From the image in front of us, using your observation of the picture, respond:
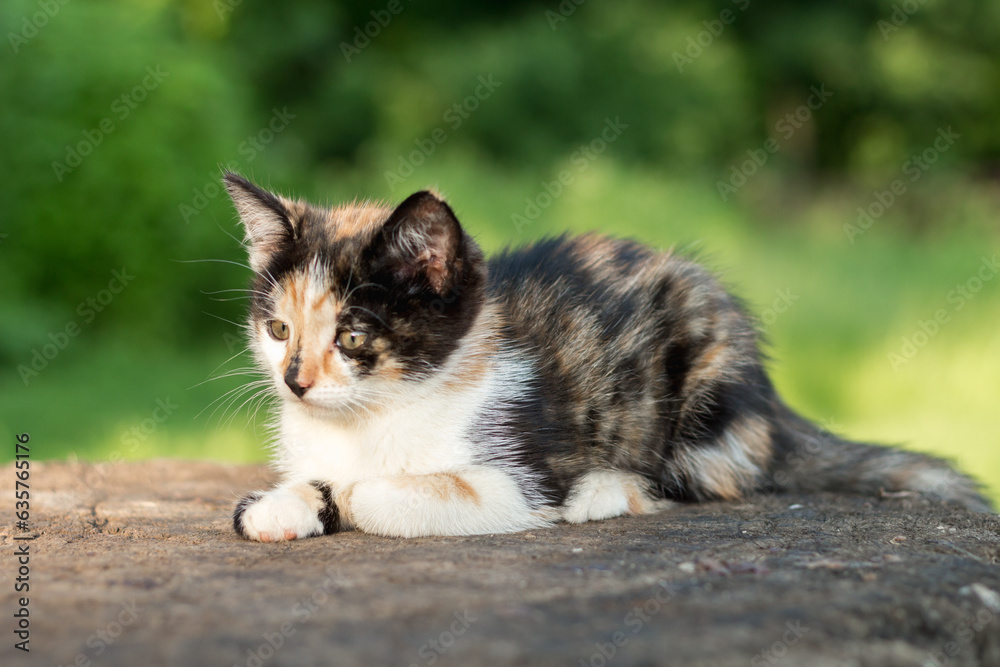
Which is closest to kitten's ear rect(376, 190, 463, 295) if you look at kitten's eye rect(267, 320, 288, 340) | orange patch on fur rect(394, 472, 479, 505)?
kitten's eye rect(267, 320, 288, 340)

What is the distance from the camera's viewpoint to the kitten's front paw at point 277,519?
8.32 ft

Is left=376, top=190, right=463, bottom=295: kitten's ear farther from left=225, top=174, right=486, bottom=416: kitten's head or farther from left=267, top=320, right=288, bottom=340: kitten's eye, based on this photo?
left=267, top=320, right=288, bottom=340: kitten's eye

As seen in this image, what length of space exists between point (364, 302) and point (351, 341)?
119mm

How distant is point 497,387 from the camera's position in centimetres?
294

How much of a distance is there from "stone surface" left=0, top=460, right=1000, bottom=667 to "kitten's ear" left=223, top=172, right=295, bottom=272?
2.93ft

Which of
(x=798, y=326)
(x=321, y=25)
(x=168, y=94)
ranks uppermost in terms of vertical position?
(x=321, y=25)

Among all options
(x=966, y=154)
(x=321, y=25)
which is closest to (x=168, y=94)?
(x=321, y=25)

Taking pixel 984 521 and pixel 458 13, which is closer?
pixel 984 521

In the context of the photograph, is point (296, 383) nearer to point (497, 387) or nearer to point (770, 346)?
point (497, 387)

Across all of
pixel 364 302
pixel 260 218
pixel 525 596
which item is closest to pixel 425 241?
pixel 364 302

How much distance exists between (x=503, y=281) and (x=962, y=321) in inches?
193

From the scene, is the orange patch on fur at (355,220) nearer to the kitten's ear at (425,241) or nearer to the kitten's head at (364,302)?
the kitten's head at (364,302)

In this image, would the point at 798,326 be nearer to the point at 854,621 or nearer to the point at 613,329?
the point at 613,329

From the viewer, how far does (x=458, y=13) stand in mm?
13109
